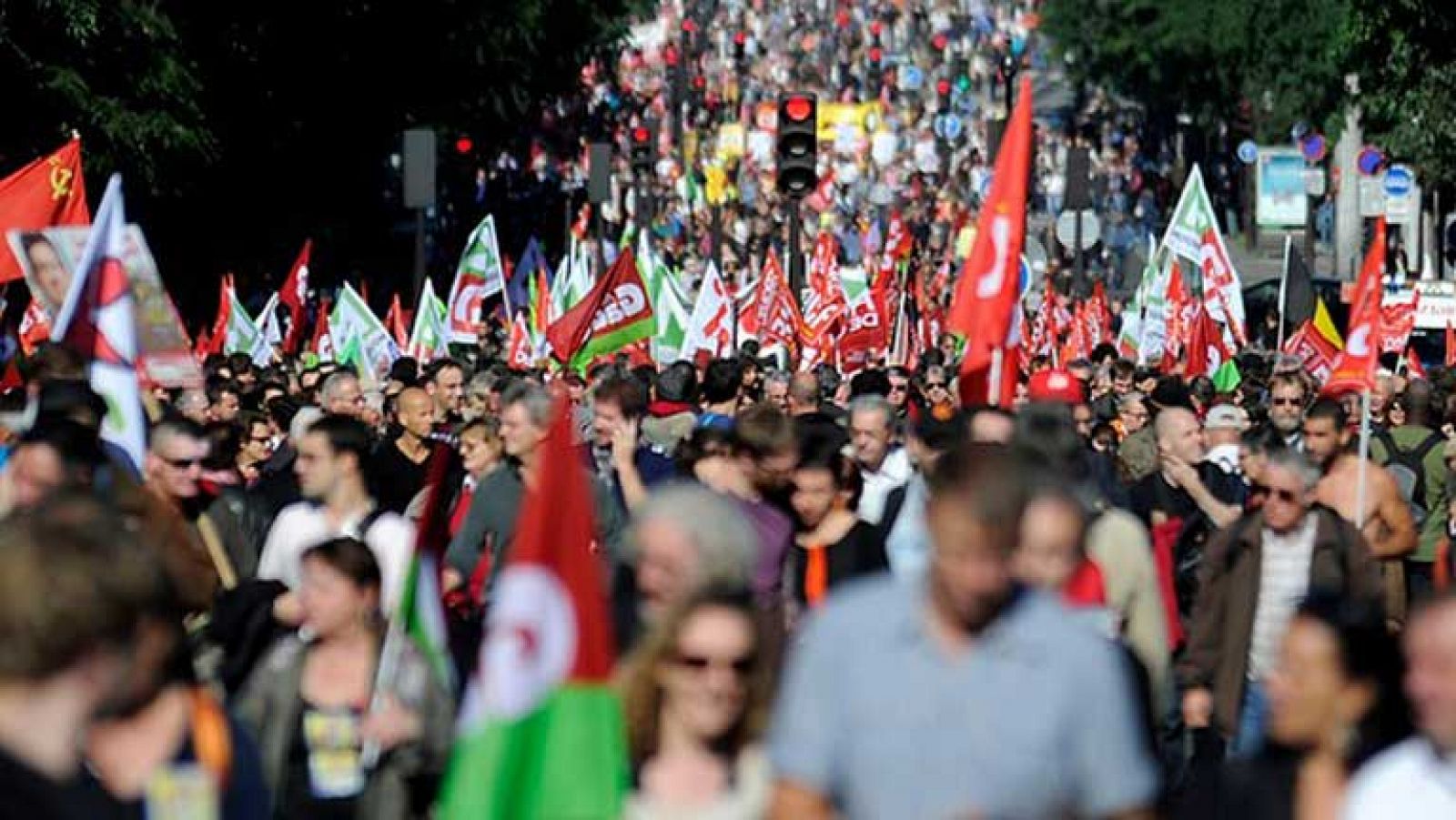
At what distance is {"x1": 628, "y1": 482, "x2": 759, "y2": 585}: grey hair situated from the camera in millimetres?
8344

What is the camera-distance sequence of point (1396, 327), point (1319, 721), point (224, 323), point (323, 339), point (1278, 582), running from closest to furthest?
point (1319, 721)
point (1278, 582)
point (224, 323)
point (1396, 327)
point (323, 339)

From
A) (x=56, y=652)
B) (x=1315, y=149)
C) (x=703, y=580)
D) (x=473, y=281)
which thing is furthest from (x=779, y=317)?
(x=1315, y=149)

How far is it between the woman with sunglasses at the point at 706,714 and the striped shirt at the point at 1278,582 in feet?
13.0

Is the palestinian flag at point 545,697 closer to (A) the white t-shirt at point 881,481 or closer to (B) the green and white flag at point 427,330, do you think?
(A) the white t-shirt at point 881,481

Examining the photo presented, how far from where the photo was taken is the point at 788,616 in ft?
37.4

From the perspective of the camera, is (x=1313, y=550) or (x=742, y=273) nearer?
(x=1313, y=550)

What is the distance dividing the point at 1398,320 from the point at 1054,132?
6887 centimetres

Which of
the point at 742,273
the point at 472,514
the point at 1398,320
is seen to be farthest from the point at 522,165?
the point at 472,514

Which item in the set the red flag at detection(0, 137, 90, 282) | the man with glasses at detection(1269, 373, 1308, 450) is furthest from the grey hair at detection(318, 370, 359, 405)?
the red flag at detection(0, 137, 90, 282)

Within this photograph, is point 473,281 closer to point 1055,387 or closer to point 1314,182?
point 1055,387

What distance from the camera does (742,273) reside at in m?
54.7

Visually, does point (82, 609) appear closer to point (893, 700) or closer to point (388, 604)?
point (893, 700)

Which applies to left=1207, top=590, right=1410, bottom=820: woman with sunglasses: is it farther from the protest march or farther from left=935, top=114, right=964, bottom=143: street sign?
left=935, top=114, right=964, bottom=143: street sign

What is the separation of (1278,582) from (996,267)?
1.24 m
